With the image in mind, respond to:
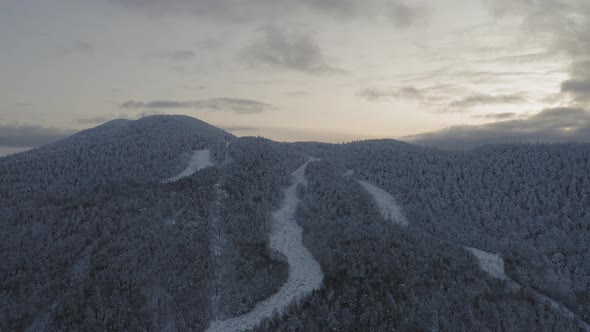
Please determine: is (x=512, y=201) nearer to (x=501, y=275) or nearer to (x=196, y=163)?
(x=501, y=275)

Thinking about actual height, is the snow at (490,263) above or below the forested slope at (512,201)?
below

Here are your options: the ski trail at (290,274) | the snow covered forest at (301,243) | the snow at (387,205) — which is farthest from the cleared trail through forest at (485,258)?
the ski trail at (290,274)

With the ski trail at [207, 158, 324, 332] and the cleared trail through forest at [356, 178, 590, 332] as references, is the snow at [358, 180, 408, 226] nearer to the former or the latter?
the cleared trail through forest at [356, 178, 590, 332]

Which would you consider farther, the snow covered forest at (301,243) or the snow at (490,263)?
the snow at (490,263)

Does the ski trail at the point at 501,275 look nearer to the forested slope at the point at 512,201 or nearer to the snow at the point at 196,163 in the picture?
the forested slope at the point at 512,201

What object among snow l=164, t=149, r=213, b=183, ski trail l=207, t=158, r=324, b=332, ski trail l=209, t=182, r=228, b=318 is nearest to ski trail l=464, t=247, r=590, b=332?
ski trail l=207, t=158, r=324, b=332

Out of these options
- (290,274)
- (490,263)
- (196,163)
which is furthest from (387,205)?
(196,163)

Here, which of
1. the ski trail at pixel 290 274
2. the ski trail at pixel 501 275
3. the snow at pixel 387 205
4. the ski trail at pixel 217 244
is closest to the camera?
the ski trail at pixel 501 275

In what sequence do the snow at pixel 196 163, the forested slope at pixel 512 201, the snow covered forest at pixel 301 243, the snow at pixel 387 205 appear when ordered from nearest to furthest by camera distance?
the snow covered forest at pixel 301 243 → the forested slope at pixel 512 201 → the snow at pixel 387 205 → the snow at pixel 196 163
